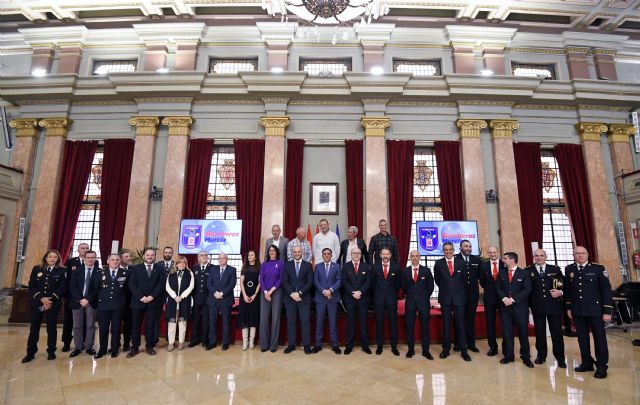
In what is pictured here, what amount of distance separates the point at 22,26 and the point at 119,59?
8.50 ft

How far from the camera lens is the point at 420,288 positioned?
15.2ft

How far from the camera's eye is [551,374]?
149 inches

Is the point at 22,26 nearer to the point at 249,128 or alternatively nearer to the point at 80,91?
the point at 80,91

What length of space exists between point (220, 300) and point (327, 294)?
1.49m

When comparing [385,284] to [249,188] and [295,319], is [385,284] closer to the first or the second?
[295,319]

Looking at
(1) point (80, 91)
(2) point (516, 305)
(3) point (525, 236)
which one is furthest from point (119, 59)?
(3) point (525, 236)

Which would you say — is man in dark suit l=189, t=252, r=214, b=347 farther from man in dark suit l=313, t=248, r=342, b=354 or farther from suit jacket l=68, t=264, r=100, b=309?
man in dark suit l=313, t=248, r=342, b=354

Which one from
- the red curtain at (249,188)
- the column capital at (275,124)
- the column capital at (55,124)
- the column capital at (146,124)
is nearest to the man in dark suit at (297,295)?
the red curtain at (249,188)

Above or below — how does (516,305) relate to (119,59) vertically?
below

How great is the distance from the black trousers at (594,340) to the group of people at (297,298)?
151mm

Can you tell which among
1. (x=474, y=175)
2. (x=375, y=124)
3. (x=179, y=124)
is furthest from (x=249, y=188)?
(x=474, y=175)

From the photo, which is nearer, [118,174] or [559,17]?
[118,174]

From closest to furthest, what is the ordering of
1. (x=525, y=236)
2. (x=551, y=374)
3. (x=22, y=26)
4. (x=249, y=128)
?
(x=551, y=374) < (x=525, y=236) < (x=249, y=128) < (x=22, y=26)

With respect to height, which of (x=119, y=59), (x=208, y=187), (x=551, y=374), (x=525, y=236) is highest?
(x=119, y=59)
